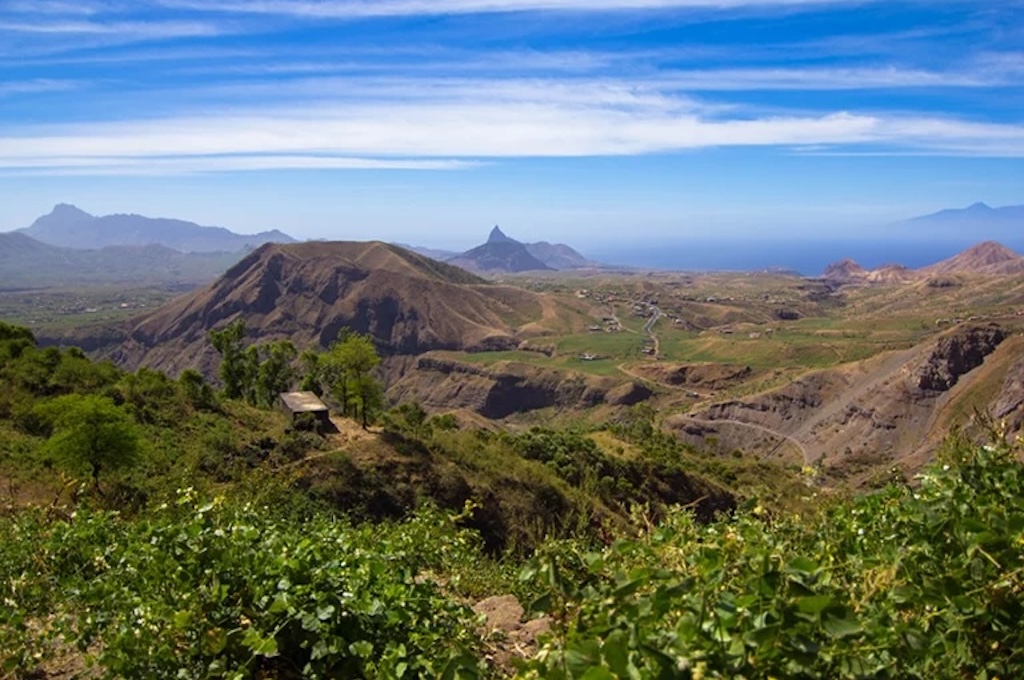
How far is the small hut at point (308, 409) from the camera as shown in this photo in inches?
1282

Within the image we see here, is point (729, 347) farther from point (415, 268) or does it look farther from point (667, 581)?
point (667, 581)

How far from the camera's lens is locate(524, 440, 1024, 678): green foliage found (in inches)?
74.9

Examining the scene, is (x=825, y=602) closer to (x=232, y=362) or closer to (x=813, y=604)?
(x=813, y=604)

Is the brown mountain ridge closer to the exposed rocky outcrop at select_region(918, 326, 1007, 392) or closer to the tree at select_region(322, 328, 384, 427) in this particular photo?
the exposed rocky outcrop at select_region(918, 326, 1007, 392)

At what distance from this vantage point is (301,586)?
3.45 meters

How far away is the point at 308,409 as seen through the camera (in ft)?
108

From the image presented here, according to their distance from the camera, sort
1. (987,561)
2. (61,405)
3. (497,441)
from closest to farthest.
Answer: (987,561) < (61,405) < (497,441)

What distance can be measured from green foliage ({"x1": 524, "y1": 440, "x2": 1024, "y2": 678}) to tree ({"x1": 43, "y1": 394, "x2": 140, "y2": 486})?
20664 millimetres

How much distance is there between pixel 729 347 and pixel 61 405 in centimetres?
11554

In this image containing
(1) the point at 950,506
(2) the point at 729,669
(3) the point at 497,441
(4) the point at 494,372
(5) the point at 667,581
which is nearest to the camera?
(2) the point at 729,669

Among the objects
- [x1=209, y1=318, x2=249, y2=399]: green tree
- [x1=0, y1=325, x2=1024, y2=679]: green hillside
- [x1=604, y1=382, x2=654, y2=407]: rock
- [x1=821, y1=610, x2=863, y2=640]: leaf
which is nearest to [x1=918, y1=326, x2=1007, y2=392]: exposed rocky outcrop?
[x1=604, y1=382, x2=654, y2=407]: rock

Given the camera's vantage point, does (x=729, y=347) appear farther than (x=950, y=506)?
Yes

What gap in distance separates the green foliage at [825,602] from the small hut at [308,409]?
30.7 m

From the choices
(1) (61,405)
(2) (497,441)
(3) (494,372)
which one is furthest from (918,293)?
(1) (61,405)
